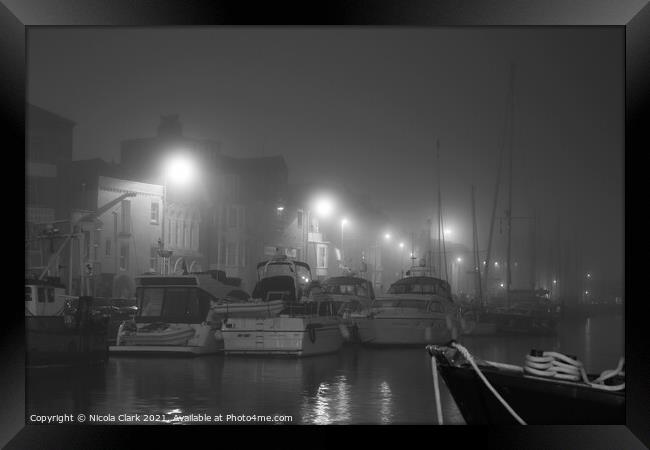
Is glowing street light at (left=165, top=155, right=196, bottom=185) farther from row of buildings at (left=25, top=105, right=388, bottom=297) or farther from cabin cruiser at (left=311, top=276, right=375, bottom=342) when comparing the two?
cabin cruiser at (left=311, top=276, right=375, bottom=342)

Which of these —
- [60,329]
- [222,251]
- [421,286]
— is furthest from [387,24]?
[222,251]

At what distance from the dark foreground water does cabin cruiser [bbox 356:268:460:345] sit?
134 cm

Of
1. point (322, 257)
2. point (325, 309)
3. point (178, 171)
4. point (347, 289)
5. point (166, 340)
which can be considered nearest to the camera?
point (166, 340)

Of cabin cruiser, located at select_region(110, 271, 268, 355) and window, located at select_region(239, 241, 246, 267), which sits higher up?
window, located at select_region(239, 241, 246, 267)

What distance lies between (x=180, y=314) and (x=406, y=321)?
547 cm

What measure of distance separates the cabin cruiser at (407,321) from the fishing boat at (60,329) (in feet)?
21.8

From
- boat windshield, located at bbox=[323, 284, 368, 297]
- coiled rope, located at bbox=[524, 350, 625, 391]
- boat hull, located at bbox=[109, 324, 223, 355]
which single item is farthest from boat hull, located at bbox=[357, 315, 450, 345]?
coiled rope, located at bbox=[524, 350, 625, 391]

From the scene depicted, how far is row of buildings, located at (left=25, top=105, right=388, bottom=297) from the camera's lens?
2494 cm

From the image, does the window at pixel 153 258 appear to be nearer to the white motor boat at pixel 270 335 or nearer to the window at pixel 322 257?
the window at pixel 322 257

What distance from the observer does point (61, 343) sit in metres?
15.0

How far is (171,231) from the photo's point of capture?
82.6 ft

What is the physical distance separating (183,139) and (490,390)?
62.1 feet

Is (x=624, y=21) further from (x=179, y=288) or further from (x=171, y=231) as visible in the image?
(x=171, y=231)

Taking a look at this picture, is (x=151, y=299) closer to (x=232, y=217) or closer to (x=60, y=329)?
(x=60, y=329)
